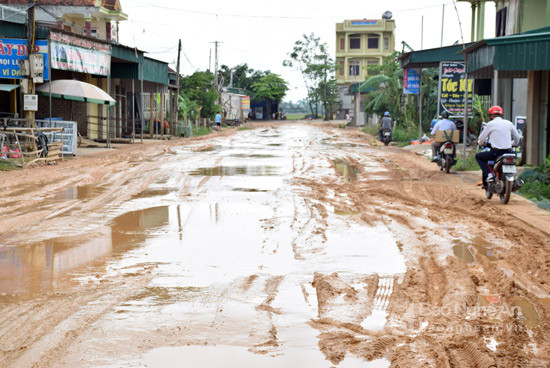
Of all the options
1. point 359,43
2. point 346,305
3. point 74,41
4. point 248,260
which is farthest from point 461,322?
point 359,43

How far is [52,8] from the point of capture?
42125mm

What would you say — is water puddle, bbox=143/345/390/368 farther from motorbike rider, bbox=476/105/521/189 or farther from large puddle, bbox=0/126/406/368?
motorbike rider, bbox=476/105/521/189

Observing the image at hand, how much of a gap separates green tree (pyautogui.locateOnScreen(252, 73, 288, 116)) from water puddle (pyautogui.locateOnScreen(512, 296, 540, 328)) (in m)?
90.7

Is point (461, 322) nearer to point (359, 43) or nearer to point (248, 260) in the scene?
point (248, 260)

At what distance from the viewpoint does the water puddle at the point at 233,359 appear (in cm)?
445

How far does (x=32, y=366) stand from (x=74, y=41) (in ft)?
74.9

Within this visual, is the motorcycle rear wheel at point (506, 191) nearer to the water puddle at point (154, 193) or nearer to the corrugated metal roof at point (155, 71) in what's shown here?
the water puddle at point (154, 193)

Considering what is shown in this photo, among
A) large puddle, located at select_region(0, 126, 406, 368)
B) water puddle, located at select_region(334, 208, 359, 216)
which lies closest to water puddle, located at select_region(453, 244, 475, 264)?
large puddle, located at select_region(0, 126, 406, 368)

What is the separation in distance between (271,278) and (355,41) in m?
91.9

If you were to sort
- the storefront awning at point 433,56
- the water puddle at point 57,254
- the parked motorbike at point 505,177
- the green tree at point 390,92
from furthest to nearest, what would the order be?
the green tree at point 390,92, the storefront awning at point 433,56, the parked motorbike at point 505,177, the water puddle at point 57,254

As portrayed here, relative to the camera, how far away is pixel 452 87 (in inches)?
990

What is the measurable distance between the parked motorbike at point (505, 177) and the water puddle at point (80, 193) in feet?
A: 24.5

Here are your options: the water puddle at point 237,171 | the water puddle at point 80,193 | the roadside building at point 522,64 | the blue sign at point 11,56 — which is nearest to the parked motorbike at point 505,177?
the roadside building at point 522,64

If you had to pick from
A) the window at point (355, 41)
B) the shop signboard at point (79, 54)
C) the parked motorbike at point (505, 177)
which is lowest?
the parked motorbike at point (505, 177)
